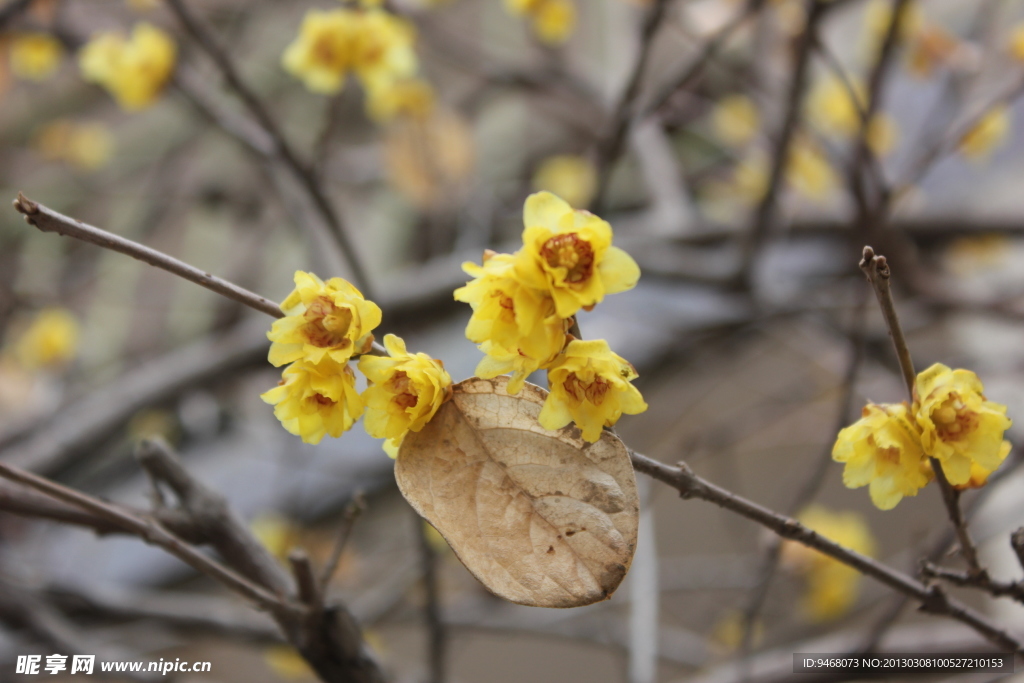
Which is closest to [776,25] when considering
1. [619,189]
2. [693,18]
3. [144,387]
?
[693,18]

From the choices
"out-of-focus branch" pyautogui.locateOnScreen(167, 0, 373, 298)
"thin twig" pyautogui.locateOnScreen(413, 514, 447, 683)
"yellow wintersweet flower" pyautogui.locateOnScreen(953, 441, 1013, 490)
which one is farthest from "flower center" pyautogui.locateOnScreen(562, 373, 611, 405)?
"out-of-focus branch" pyautogui.locateOnScreen(167, 0, 373, 298)

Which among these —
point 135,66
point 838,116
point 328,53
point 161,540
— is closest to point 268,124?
point 328,53

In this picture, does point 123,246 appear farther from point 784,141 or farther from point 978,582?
point 784,141

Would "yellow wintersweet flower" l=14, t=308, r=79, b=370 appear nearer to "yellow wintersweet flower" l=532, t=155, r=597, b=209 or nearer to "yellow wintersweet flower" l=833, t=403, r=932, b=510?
"yellow wintersweet flower" l=532, t=155, r=597, b=209

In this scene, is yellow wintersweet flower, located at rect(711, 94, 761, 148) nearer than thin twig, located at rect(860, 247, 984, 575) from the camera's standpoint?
No

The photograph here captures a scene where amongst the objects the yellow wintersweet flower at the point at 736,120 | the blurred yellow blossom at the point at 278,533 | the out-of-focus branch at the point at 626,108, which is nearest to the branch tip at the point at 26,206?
the out-of-focus branch at the point at 626,108

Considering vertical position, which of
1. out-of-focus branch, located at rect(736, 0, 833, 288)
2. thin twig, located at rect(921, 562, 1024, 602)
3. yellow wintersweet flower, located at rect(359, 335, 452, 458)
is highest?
out-of-focus branch, located at rect(736, 0, 833, 288)

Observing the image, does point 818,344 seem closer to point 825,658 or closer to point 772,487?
point 772,487

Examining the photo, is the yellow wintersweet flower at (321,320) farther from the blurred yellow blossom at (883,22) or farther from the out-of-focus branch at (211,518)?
the blurred yellow blossom at (883,22)

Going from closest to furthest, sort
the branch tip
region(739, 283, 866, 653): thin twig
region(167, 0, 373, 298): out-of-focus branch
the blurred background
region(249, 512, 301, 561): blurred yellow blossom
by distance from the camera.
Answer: the branch tip < region(739, 283, 866, 653): thin twig < region(167, 0, 373, 298): out-of-focus branch < the blurred background < region(249, 512, 301, 561): blurred yellow blossom
